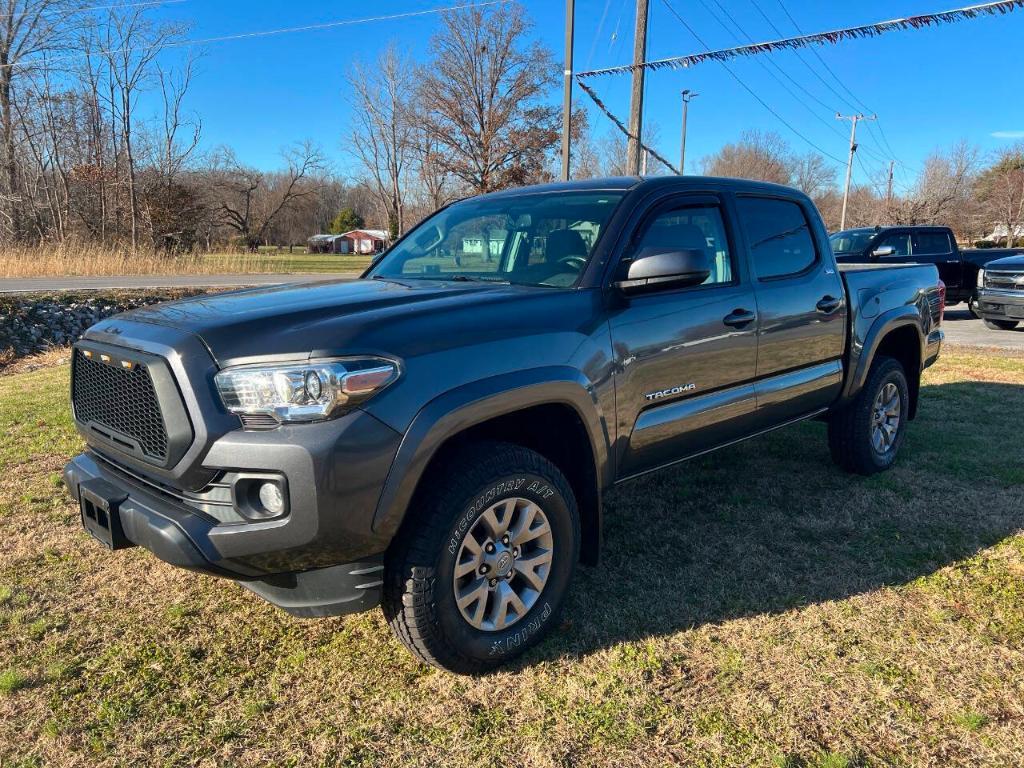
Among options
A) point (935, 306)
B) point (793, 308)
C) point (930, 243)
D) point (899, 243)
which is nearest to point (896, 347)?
point (935, 306)

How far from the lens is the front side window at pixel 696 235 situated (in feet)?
Result: 11.1

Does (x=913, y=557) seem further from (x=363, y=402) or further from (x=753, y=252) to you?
(x=363, y=402)

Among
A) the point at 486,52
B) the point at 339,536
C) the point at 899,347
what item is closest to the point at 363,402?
the point at 339,536

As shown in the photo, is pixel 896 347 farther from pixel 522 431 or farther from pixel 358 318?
pixel 358 318

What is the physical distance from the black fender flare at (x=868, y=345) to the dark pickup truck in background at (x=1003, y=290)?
9.88m

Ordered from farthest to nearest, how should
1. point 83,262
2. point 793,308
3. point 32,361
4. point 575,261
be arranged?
point 83,262
point 32,361
point 793,308
point 575,261

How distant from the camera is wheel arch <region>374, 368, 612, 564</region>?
2291 millimetres

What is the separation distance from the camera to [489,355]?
253 cm

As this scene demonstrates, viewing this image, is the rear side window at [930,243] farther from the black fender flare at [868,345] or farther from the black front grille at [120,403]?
the black front grille at [120,403]

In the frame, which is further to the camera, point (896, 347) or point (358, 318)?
point (896, 347)

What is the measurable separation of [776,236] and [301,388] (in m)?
3.10

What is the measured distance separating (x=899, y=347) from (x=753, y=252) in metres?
2.22

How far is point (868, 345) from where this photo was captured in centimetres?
462

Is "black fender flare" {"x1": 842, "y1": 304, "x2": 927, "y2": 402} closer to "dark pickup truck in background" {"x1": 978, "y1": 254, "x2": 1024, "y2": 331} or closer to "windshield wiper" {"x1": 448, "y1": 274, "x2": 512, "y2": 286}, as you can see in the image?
"windshield wiper" {"x1": 448, "y1": 274, "x2": 512, "y2": 286}
